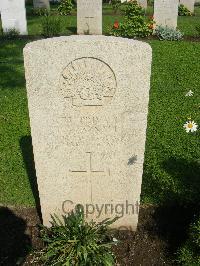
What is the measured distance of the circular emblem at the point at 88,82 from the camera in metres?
2.92

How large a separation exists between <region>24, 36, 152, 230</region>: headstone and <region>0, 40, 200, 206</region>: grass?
78cm

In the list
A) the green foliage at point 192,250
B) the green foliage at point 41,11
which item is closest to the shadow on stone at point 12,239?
the green foliage at point 192,250

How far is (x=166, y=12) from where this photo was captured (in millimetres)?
11648

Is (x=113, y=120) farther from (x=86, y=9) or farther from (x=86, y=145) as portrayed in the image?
(x=86, y=9)

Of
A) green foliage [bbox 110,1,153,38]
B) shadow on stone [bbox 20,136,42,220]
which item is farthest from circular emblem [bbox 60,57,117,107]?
green foliage [bbox 110,1,153,38]

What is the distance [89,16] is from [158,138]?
23.3ft

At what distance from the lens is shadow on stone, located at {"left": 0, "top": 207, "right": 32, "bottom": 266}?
365 centimetres

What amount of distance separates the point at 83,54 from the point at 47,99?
1.63ft

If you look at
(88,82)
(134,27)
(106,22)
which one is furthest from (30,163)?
(106,22)

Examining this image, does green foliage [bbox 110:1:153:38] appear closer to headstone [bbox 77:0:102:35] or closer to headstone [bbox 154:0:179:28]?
headstone [bbox 154:0:179:28]

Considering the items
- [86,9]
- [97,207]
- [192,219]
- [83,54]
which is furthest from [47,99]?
[86,9]

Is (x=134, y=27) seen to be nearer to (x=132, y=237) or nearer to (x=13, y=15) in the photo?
(x=13, y=15)

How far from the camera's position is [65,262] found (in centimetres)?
330

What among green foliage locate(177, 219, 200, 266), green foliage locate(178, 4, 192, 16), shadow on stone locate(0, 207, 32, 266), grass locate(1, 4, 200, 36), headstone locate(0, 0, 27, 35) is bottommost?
shadow on stone locate(0, 207, 32, 266)
